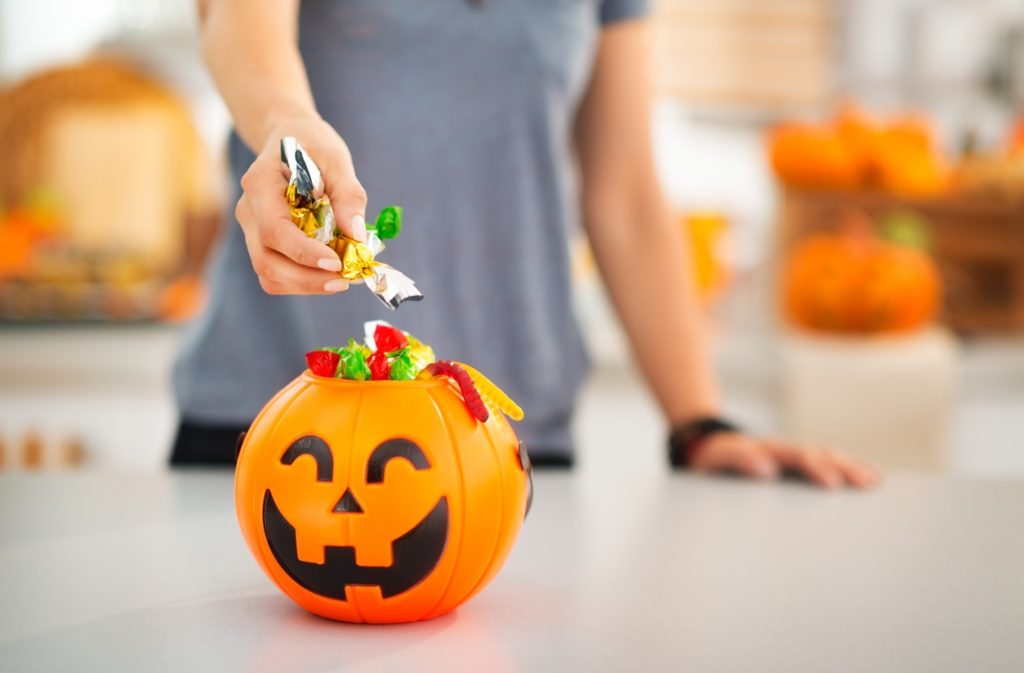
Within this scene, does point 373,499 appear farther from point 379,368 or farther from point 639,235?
point 639,235

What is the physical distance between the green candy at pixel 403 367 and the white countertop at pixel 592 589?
0.42 feet

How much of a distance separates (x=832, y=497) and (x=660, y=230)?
32 centimetres

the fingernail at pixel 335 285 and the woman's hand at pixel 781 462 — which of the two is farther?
the woman's hand at pixel 781 462

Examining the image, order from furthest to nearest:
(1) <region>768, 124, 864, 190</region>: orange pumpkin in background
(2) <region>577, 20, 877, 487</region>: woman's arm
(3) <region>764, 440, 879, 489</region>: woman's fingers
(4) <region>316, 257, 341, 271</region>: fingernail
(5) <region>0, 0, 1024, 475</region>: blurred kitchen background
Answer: (1) <region>768, 124, 864, 190</region>: orange pumpkin in background
(5) <region>0, 0, 1024, 475</region>: blurred kitchen background
(2) <region>577, 20, 877, 487</region>: woman's arm
(3) <region>764, 440, 879, 489</region>: woman's fingers
(4) <region>316, 257, 341, 271</region>: fingernail

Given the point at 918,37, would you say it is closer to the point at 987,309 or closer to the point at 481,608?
the point at 987,309

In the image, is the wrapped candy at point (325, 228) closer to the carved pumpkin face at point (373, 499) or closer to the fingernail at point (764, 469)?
the carved pumpkin face at point (373, 499)

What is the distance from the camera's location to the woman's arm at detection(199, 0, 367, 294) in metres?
0.59

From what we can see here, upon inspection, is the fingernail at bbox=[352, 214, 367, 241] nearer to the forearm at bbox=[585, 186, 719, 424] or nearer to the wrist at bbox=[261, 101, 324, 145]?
the wrist at bbox=[261, 101, 324, 145]

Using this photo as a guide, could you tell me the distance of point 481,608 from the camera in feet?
2.27

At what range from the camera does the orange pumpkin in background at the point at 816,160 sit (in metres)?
2.54

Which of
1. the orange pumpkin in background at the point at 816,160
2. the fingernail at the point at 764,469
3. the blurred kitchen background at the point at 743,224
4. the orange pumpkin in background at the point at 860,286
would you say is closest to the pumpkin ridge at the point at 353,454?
the fingernail at the point at 764,469

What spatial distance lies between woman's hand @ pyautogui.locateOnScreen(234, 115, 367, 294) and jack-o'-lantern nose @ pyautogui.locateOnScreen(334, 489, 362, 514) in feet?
0.35

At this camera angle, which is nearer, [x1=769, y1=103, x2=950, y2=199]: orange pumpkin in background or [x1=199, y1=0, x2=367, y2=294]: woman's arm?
[x1=199, y1=0, x2=367, y2=294]: woman's arm

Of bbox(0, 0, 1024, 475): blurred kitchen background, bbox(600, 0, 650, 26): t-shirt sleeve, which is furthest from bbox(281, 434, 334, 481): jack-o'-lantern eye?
bbox(0, 0, 1024, 475): blurred kitchen background
